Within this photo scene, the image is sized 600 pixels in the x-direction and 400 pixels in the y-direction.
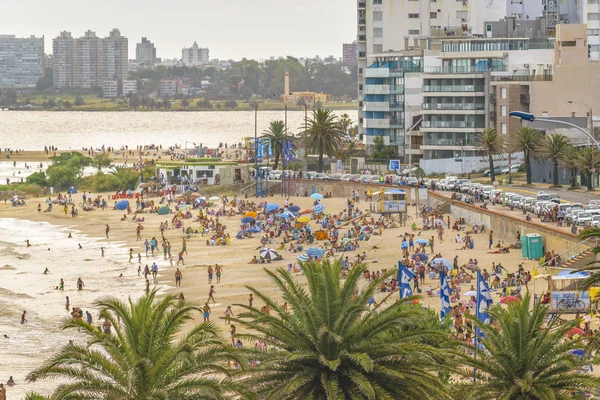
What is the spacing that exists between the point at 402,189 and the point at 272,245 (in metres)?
17.6

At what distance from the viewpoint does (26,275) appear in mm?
64062

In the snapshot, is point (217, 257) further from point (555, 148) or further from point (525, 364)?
point (525, 364)

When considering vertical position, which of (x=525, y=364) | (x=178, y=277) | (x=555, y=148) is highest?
(x=555, y=148)

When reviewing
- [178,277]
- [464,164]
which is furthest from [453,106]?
[178,277]

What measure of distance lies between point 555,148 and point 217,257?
22.9 metres

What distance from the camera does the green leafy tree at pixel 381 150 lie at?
10838cm

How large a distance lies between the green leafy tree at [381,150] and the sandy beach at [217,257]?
1984 cm

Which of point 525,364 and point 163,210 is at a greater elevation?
point 163,210

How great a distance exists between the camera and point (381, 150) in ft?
358

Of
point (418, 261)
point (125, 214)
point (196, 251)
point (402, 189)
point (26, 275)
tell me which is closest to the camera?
point (418, 261)

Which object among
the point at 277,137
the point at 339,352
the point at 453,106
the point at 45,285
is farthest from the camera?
the point at 277,137

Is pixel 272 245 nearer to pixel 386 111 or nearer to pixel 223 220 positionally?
pixel 223 220

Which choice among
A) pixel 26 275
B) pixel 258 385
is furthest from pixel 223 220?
pixel 258 385

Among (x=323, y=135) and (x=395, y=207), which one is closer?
(x=395, y=207)
